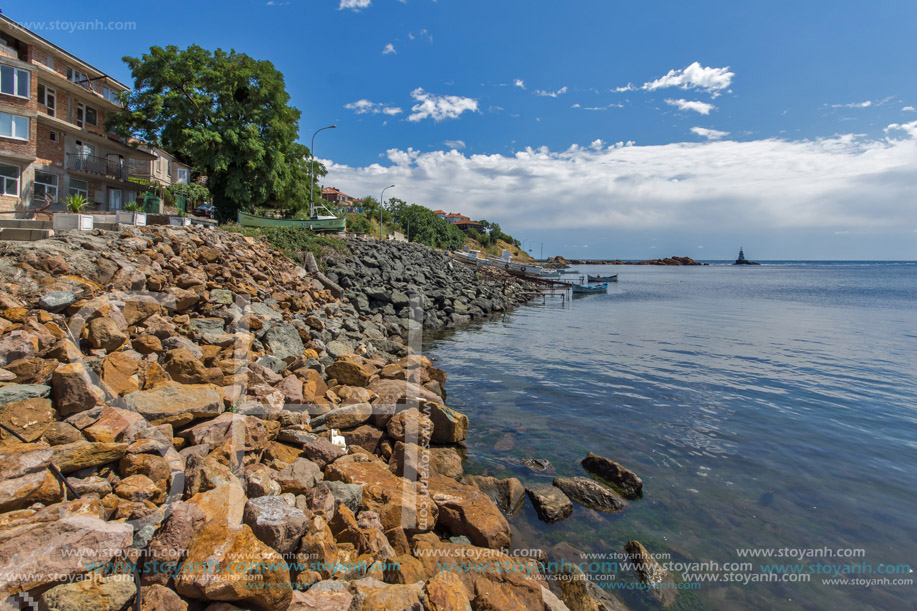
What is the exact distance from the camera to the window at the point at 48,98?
2719cm

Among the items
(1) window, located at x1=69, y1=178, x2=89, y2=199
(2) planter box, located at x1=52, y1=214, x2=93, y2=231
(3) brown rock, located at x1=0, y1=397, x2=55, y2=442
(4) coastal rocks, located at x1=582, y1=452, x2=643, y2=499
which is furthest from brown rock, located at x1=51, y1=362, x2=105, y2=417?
(1) window, located at x1=69, y1=178, x2=89, y2=199

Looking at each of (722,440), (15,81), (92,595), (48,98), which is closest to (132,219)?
(92,595)

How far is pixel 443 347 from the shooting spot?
20578mm

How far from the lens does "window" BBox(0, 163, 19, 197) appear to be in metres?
24.4

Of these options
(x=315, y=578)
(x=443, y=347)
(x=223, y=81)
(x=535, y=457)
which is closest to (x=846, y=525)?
(x=535, y=457)

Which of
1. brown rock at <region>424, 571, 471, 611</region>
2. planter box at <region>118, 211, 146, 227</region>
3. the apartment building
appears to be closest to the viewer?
brown rock at <region>424, 571, 471, 611</region>

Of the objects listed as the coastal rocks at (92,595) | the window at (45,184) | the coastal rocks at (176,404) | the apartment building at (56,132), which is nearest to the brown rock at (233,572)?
the coastal rocks at (92,595)

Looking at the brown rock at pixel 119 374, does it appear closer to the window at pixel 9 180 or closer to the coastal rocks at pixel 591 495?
the coastal rocks at pixel 591 495

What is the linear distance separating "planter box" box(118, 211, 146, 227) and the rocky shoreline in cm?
343

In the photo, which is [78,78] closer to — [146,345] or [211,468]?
[146,345]

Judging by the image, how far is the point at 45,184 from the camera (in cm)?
2691

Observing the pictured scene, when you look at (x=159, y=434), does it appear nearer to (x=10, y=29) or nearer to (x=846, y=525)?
(x=846, y=525)

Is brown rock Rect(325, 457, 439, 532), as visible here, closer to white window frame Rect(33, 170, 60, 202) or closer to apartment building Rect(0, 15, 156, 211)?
apartment building Rect(0, 15, 156, 211)

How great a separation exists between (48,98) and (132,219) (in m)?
22.7
